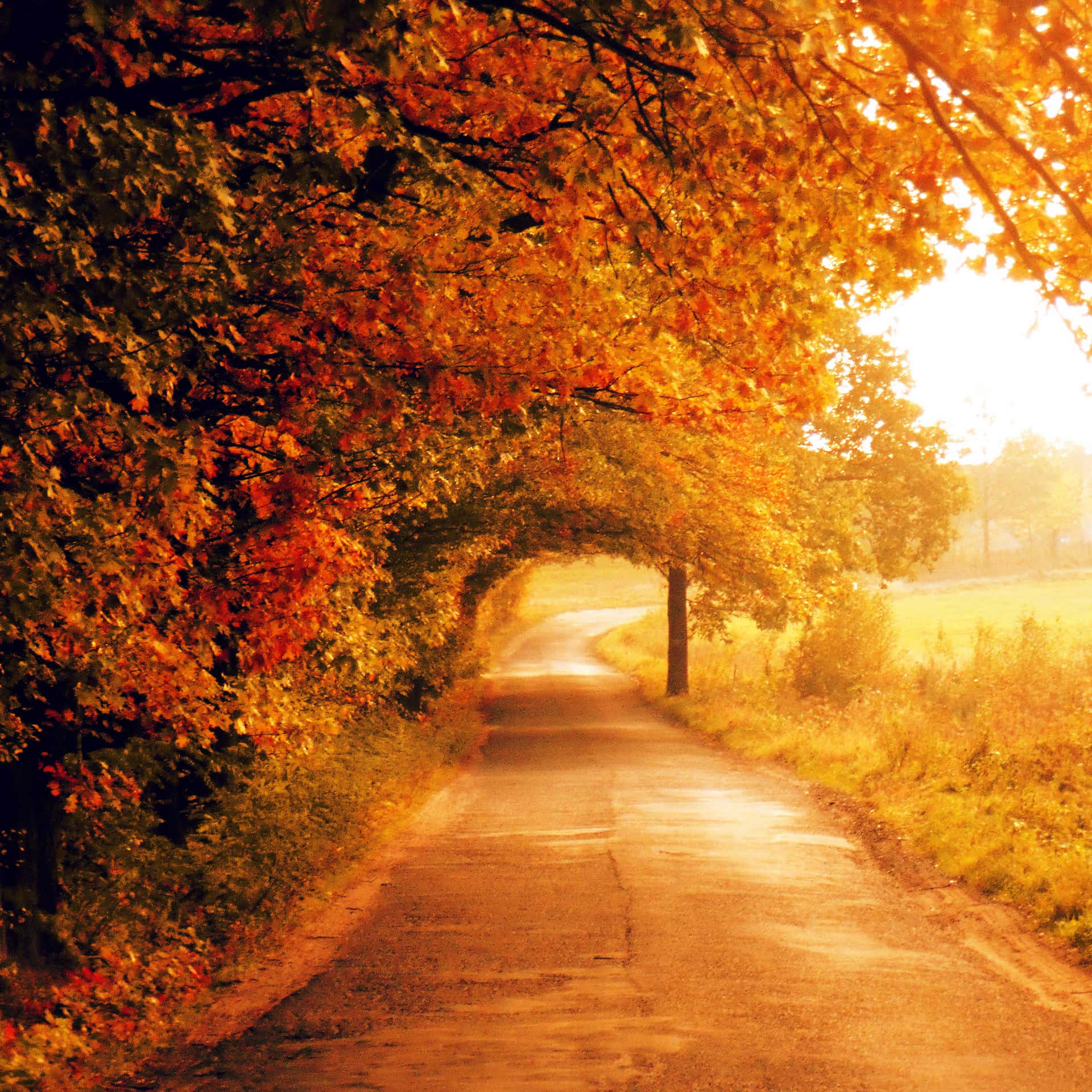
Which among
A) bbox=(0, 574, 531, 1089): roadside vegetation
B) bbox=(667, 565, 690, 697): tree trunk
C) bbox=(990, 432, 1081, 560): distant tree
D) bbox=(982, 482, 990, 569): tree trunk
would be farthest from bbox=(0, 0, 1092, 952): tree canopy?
bbox=(990, 432, 1081, 560): distant tree

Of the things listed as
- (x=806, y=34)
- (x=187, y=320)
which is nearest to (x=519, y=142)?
(x=187, y=320)

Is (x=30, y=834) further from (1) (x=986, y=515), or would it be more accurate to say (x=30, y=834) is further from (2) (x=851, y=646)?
(1) (x=986, y=515)

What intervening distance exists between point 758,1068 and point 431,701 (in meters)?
20.6

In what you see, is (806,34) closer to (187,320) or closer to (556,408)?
(187,320)

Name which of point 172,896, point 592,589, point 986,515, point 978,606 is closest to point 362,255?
point 172,896

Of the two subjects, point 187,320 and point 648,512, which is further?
point 648,512

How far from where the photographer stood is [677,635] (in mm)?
30422

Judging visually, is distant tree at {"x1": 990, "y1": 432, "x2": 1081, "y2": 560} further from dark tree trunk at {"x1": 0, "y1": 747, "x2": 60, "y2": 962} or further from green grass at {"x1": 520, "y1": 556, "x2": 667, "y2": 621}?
dark tree trunk at {"x1": 0, "y1": 747, "x2": 60, "y2": 962}

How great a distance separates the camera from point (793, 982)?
7148 millimetres

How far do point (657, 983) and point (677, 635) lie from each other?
23.4 metres

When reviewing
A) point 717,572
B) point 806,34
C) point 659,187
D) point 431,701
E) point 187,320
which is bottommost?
point 431,701

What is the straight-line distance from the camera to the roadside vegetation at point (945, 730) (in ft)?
34.1

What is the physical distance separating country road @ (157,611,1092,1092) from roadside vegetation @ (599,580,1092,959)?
0.86 m

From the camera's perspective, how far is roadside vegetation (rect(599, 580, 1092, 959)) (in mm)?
10391
